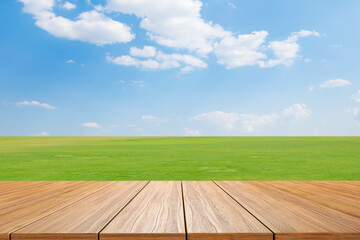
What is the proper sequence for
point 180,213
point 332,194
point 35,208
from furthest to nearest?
1. point 332,194
2. point 35,208
3. point 180,213

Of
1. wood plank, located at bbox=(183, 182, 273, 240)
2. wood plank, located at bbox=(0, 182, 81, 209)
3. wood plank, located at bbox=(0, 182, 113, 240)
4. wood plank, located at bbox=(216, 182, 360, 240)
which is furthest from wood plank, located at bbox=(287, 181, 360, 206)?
wood plank, located at bbox=(0, 182, 81, 209)

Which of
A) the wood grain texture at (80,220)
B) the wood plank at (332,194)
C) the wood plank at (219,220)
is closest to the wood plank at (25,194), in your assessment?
the wood grain texture at (80,220)

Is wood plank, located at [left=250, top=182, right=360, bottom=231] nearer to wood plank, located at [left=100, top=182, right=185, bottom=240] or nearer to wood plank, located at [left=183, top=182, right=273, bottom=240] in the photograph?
wood plank, located at [left=183, top=182, right=273, bottom=240]

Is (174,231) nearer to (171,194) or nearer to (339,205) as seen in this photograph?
(171,194)

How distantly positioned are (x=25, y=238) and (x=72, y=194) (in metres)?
1.16

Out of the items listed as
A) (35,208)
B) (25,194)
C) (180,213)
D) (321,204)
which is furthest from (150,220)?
(25,194)

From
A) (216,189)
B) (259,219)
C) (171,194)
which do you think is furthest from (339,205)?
(171,194)

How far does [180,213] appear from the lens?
1.91 meters

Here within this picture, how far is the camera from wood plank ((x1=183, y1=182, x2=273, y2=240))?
150cm

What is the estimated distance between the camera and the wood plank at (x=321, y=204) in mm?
1791

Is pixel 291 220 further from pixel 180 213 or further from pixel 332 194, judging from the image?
pixel 332 194

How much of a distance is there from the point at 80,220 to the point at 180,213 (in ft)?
2.13

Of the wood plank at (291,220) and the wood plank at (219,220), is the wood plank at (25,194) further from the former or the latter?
the wood plank at (291,220)

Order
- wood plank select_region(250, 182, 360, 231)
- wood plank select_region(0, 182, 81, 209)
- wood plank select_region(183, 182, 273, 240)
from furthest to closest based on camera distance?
wood plank select_region(0, 182, 81, 209)
wood plank select_region(250, 182, 360, 231)
wood plank select_region(183, 182, 273, 240)
